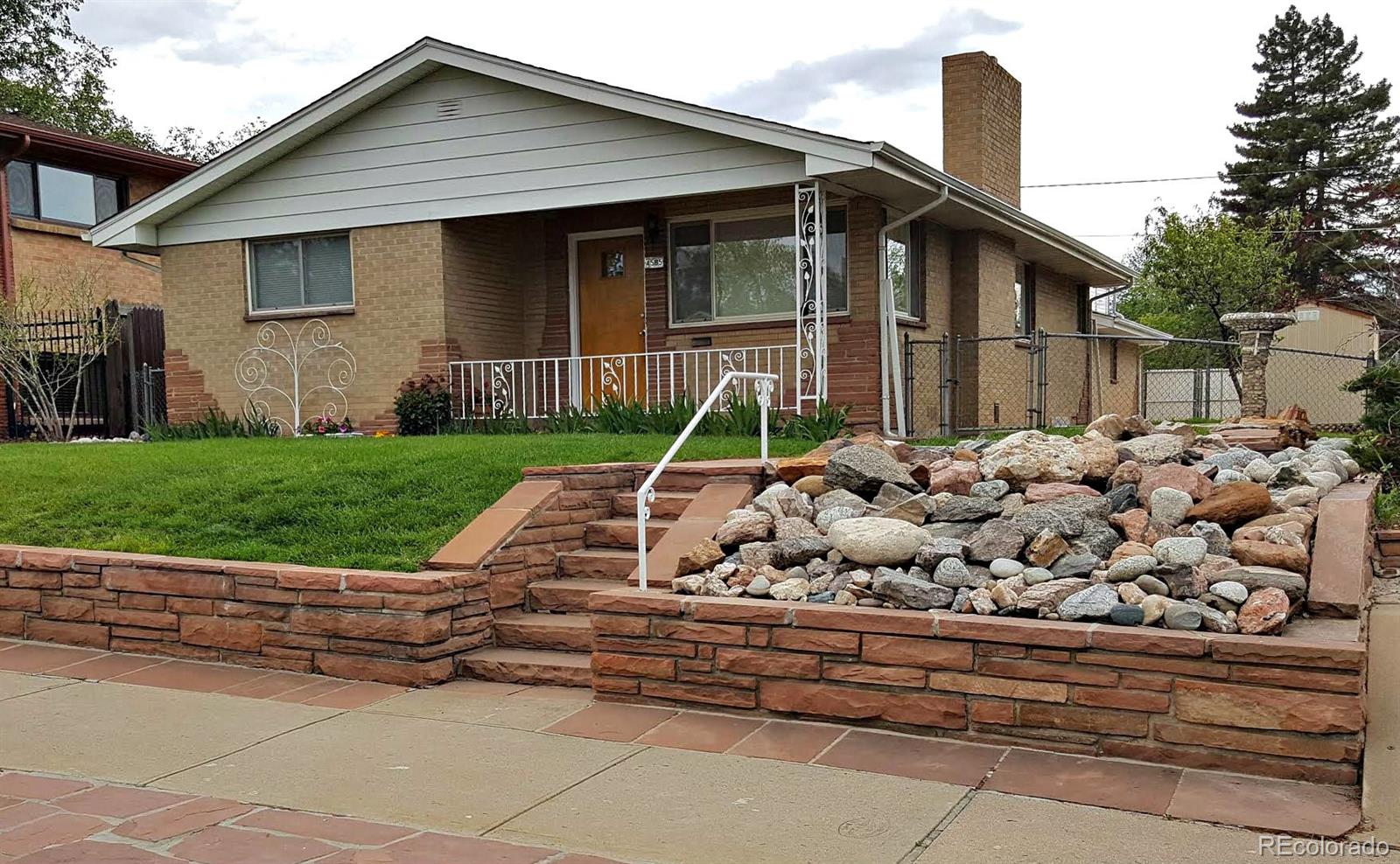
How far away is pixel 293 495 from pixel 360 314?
252 inches

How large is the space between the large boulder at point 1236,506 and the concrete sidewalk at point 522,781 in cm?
201

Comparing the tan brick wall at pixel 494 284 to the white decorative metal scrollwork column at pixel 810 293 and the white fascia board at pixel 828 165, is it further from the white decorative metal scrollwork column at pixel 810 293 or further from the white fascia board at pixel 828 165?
the white fascia board at pixel 828 165

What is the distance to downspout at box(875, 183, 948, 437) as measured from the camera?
11781mm

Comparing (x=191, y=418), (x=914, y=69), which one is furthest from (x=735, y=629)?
(x=914, y=69)

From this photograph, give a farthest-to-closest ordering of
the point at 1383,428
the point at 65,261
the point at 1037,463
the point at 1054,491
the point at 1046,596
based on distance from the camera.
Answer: the point at 65,261 < the point at 1383,428 < the point at 1037,463 < the point at 1054,491 < the point at 1046,596

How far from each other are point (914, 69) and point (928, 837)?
17560 mm

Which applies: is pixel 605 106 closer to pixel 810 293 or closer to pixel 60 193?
pixel 810 293

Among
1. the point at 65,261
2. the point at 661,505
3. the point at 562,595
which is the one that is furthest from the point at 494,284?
the point at 65,261

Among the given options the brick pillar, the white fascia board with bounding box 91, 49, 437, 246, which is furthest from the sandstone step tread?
the white fascia board with bounding box 91, 49, 437, 246

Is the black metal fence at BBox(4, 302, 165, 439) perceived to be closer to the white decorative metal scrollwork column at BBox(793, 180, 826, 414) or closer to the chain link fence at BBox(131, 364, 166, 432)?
the chain link fence at BBox(131, 364, 166, 432)

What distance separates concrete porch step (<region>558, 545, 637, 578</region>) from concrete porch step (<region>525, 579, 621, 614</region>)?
89mm

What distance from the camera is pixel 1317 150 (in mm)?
40500

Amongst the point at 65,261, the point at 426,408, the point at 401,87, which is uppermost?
the point at 401,87

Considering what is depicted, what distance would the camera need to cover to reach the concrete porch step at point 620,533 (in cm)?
663
